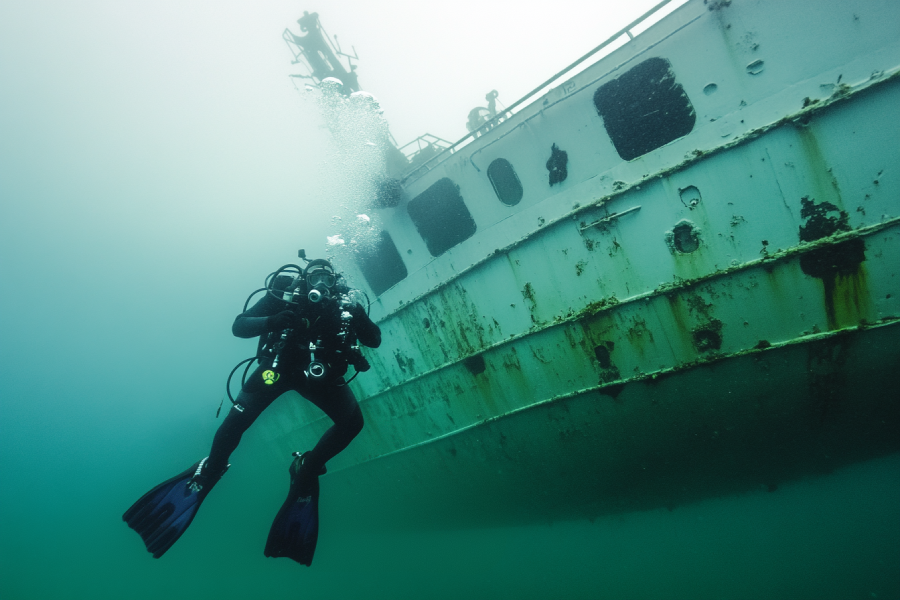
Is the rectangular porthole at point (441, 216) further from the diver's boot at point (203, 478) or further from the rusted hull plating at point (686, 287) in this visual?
the diver's boot at point (203, 478)

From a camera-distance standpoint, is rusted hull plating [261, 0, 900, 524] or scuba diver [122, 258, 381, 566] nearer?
rusted hull plating [261, 0, 900, 524]

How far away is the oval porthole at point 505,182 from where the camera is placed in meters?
4.39

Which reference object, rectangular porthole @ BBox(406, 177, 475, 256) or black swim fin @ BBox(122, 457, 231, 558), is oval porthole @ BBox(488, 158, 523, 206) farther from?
black swim fin @ BBox(122, 457, 231, 558)

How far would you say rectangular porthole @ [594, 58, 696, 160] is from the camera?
11.5 feet

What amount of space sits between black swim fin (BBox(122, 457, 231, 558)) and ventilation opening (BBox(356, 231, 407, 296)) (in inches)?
126

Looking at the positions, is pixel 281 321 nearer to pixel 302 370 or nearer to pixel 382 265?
pixel 302 370

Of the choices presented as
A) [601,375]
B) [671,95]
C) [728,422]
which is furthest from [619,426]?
[671,95]

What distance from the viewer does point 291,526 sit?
12.9 ft

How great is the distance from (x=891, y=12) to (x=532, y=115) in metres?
2.79

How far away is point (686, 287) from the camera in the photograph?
3590 millimetres

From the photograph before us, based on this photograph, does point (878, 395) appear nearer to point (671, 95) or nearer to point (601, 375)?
point (601, 375)

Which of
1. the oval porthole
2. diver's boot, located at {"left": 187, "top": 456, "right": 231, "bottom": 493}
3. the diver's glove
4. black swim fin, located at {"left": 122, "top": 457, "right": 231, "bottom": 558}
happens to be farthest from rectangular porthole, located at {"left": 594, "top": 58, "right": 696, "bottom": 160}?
black swim fin, located at {"left": 122, "top": 457, "right": 231, "bottom": 558}

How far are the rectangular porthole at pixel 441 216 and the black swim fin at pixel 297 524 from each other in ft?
10.3

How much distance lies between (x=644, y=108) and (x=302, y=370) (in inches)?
170
